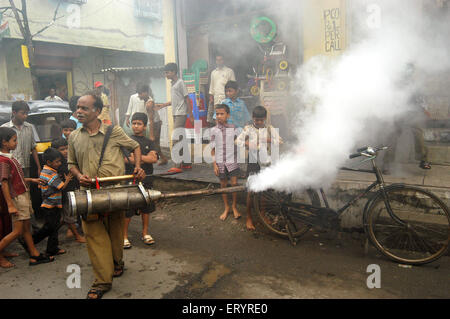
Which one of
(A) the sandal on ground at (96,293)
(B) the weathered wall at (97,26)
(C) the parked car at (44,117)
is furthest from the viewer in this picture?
(B) the weathered wall at (97,26)

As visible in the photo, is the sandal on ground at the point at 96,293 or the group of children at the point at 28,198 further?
the group of children at the point at 28,198

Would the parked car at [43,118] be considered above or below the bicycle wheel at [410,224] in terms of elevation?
above

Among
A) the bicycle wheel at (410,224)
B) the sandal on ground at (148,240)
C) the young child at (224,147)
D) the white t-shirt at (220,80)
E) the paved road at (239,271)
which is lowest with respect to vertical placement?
the paved road at (239,271)

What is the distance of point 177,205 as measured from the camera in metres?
6.20

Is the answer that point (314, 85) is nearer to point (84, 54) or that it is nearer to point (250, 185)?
point (250, 185)

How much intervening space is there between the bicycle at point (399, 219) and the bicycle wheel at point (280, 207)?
0.11 meters

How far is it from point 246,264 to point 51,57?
52.4 ft

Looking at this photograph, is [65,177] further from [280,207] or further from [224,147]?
[280,207]

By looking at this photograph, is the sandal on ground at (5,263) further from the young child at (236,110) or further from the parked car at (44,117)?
the young child at (236,110)

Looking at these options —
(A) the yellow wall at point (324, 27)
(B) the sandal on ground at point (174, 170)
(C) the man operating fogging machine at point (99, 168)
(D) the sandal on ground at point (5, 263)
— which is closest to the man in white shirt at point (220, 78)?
(A) the yellow wall at point (324, 27)

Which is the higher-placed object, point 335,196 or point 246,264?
point 335,196

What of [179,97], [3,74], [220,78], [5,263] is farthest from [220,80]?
[3,74]

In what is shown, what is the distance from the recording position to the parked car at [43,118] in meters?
6.09

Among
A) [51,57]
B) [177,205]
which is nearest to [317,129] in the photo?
[177,205]
